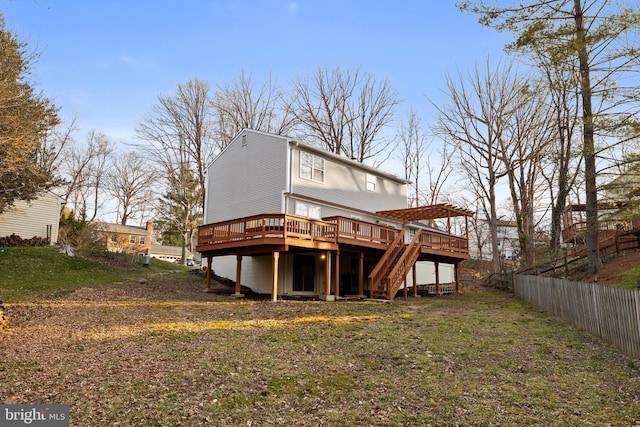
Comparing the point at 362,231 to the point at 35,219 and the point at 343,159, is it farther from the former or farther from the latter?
the point at 35,219

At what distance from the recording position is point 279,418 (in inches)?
174

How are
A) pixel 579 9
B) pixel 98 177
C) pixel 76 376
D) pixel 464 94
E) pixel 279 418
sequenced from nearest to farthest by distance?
pixel 279 418 → pixel 76 376 → pixel 579 9 → pixel 464 94 → pixel 98 177

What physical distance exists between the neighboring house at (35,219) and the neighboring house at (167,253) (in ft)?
75.2

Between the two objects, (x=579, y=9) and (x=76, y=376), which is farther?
(x=579, y=9)

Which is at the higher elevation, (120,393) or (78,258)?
(78,258)

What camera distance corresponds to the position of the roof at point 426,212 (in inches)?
790

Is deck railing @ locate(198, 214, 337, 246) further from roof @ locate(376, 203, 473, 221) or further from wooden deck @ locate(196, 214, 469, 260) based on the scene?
roof @ locate(376, 203, 473, 221)

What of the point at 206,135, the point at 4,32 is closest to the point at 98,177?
the point at 206,135

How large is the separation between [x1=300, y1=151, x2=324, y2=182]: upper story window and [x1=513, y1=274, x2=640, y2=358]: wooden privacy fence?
10005 mm

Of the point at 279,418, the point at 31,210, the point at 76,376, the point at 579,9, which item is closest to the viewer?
the point at 279,418

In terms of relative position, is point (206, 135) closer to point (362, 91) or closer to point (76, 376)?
point (362, 91)

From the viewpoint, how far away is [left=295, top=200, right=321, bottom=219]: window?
16.9 m

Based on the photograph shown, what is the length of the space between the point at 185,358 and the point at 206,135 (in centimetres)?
2535

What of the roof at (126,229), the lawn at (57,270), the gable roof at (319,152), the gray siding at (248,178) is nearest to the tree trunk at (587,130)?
the gable roof at (319,152)
